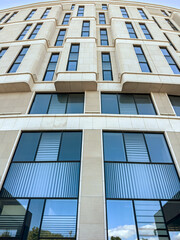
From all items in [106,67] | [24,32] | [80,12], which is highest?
[80,12]

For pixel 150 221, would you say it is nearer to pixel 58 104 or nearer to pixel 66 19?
pixel 58 104

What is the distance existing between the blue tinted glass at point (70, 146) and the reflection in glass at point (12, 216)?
3327 millimetres

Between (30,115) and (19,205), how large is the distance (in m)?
6.15

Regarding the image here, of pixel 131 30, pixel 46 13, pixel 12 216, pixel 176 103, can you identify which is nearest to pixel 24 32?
pixel 46 13

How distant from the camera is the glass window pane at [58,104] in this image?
455 inches

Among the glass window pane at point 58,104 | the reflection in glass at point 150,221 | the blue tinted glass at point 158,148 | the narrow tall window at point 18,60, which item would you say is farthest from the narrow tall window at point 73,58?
the reflection in glass at point 150,221

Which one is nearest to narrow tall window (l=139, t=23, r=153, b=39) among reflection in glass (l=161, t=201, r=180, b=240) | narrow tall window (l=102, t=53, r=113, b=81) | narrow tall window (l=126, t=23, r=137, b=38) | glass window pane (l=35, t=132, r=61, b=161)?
narrow tall window (l=126, t=23, r=137, b=38)

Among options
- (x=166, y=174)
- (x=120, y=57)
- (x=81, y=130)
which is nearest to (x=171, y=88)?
(x=120, y=57)

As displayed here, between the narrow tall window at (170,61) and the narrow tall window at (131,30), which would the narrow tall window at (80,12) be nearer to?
the narrow tall window at (131,30)

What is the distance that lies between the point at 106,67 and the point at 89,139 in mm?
8915

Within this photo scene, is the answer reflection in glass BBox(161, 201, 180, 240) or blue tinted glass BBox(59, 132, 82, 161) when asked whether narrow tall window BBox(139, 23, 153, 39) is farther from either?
reflection in glass BBox(161, 201, 180, 240)

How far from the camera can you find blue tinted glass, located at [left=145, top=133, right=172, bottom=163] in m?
9.23

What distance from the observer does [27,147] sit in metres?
9.67

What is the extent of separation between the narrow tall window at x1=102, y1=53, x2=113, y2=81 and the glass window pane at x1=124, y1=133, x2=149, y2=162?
6.56 m
